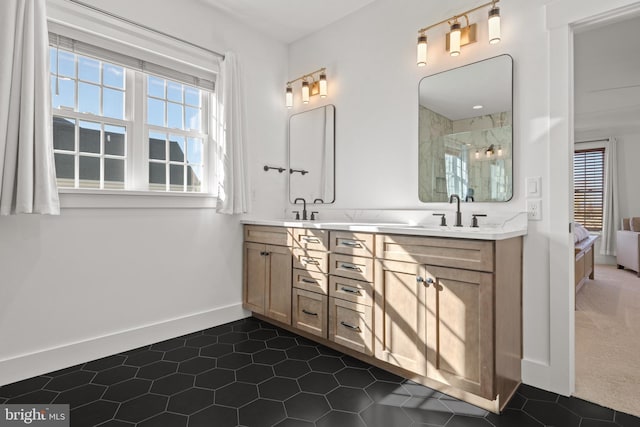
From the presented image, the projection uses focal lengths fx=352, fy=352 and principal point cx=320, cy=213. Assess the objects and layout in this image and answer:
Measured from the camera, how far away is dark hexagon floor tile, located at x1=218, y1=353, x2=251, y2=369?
7.72ft

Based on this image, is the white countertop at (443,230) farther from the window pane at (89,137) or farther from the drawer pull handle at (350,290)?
the window pane at (89,137)

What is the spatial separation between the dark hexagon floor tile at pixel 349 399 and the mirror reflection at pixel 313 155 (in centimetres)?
178

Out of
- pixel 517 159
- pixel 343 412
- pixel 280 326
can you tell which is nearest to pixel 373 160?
pixel 517 159

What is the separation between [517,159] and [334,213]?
1620 millimetres

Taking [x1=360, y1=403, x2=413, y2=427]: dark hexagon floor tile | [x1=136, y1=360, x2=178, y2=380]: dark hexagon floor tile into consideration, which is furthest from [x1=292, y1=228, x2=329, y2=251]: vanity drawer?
[x1=136, y1=360, x2=178, y2=380]: dark hexagon floor tile

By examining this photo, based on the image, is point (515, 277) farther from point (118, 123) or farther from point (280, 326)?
point (118, 123)

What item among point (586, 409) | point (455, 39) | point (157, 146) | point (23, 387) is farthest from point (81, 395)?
point (455, 39)

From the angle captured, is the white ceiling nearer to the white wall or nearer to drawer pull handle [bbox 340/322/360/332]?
the white wall

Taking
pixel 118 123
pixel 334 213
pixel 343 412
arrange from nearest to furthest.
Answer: pixel 343 412
pixel 118 123
pixel 334 213

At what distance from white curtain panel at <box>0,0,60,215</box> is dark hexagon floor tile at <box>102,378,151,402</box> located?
1.12 metres

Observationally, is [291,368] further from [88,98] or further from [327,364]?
[88,98]

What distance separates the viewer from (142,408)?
1854 mm

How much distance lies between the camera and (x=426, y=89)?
2676 mm

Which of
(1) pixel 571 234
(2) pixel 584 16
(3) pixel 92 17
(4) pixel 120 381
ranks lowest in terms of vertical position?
(4) pixel 120 381
